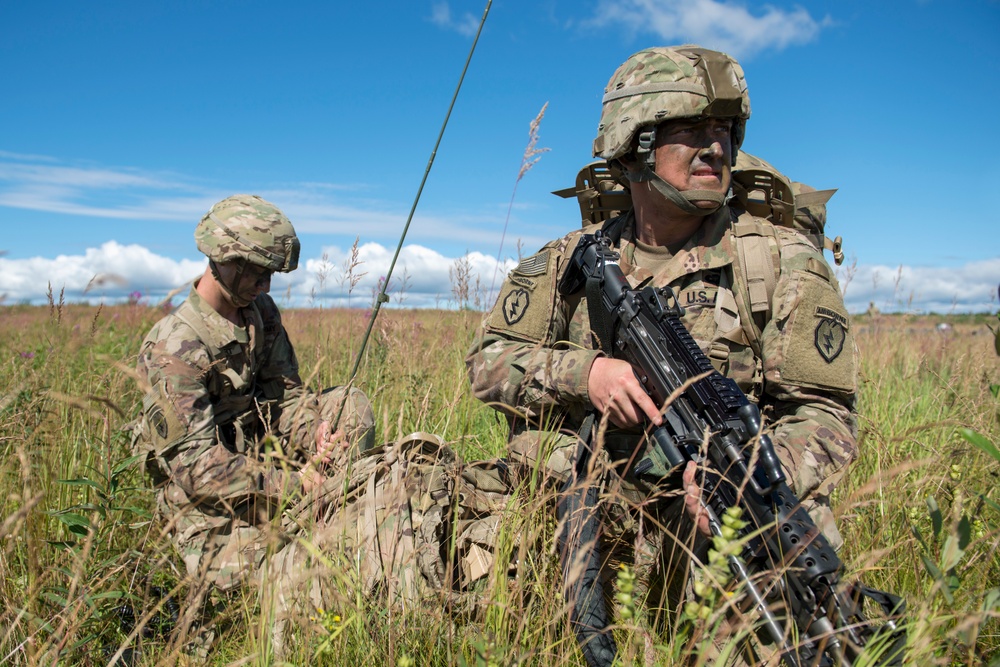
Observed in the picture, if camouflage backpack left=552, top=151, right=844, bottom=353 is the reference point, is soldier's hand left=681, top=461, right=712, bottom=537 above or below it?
below

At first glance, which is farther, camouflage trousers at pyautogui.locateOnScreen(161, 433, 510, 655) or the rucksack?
the rucksack

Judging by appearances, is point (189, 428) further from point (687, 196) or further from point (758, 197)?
point (758, 197)

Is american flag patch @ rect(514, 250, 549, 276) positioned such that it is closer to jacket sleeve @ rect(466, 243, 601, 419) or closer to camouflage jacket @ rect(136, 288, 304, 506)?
jacket sleeve @ rect(466, 243, 601, 419)

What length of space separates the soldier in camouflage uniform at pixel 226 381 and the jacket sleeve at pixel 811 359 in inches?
66.2

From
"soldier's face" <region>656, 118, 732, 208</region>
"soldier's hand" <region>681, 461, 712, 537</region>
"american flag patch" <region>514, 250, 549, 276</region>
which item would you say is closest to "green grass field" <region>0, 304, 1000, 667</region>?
"soldier's hand" <region>681, 461, 712, 537</region>

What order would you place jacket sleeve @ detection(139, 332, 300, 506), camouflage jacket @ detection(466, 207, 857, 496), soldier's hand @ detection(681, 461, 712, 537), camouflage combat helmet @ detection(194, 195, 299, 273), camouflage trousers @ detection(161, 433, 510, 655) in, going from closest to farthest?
camouflage trousers @ detection(161, 433, 510, 655) < soldier's hand @ detection(681, 461, 712, 537) < camouflage jacket @ detection(466, 207, 857, 496) < jacket sleeve @ detection(139, 332, 300, 506) < camouflage combat helmet @ detection(194, 195, 299, 273)

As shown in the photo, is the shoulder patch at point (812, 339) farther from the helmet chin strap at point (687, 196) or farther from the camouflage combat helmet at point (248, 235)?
the camouflage combat helmet at point (248, 235)

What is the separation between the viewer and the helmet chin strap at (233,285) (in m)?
3.46

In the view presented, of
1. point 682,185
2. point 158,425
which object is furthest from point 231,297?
point 682,185

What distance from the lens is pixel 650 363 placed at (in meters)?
2.07

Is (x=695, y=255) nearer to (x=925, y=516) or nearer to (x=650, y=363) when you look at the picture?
(x=650, y=363)

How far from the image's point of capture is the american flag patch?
275 cm

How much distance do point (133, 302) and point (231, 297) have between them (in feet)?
9.78

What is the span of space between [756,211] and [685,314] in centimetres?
70
